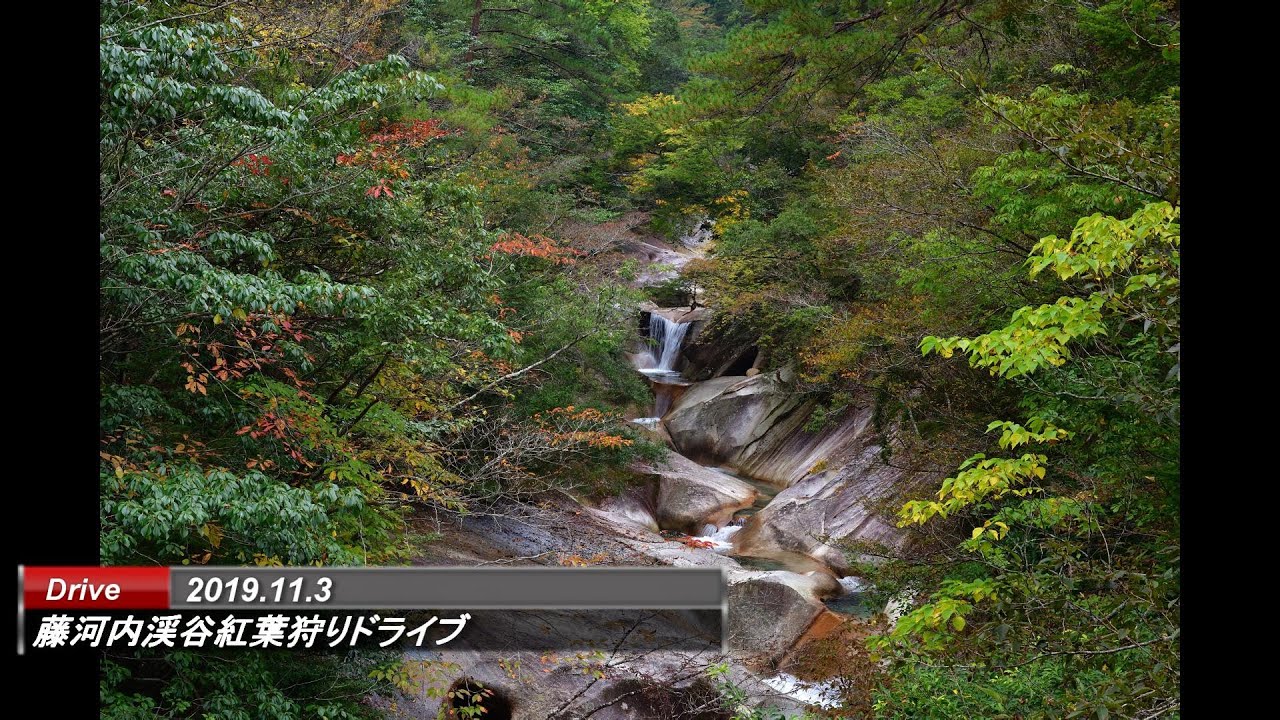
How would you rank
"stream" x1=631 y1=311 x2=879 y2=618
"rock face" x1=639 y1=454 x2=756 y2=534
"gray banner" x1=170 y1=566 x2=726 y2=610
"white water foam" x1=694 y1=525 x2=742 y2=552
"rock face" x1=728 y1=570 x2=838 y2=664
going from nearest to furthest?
"gray banner" x1=170 y1=566 x2=726 y2=610
"rock face" x1=728 y1=570 x2=838 y2=664
"stream" x1=631 y1=311 x2=879 y2=618
"white water foam" x1=694 y1=525 x2=742 y2=552
"rock face" x1=639 y1=454 x2=756 y2=534

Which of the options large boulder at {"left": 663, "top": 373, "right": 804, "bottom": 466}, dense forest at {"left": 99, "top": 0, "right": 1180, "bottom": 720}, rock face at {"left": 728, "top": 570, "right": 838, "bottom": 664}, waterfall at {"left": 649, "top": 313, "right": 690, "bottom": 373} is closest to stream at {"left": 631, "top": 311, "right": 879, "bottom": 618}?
waterfall at {"left": 649, "top": 313, "right": 690, "bottom": 373}

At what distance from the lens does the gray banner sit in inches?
181

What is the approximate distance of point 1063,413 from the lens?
7535mm

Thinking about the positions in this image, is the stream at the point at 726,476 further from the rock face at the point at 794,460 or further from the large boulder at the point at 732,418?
the large boulder at the point at 732,418

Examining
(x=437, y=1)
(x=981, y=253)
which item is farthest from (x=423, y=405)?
(x=437, y=1)

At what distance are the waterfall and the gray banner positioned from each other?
56.5 ft

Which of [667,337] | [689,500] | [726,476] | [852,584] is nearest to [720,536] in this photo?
[689,500]

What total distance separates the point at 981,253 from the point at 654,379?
1296cm

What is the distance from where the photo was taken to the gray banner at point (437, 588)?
4.61m

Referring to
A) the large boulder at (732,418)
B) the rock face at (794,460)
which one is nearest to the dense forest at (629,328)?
the rock face at (794,460)

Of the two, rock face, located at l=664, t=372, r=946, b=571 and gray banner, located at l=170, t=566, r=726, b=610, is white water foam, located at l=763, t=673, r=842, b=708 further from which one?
gray banner, located at l=170, t=566, r=726, b=610
